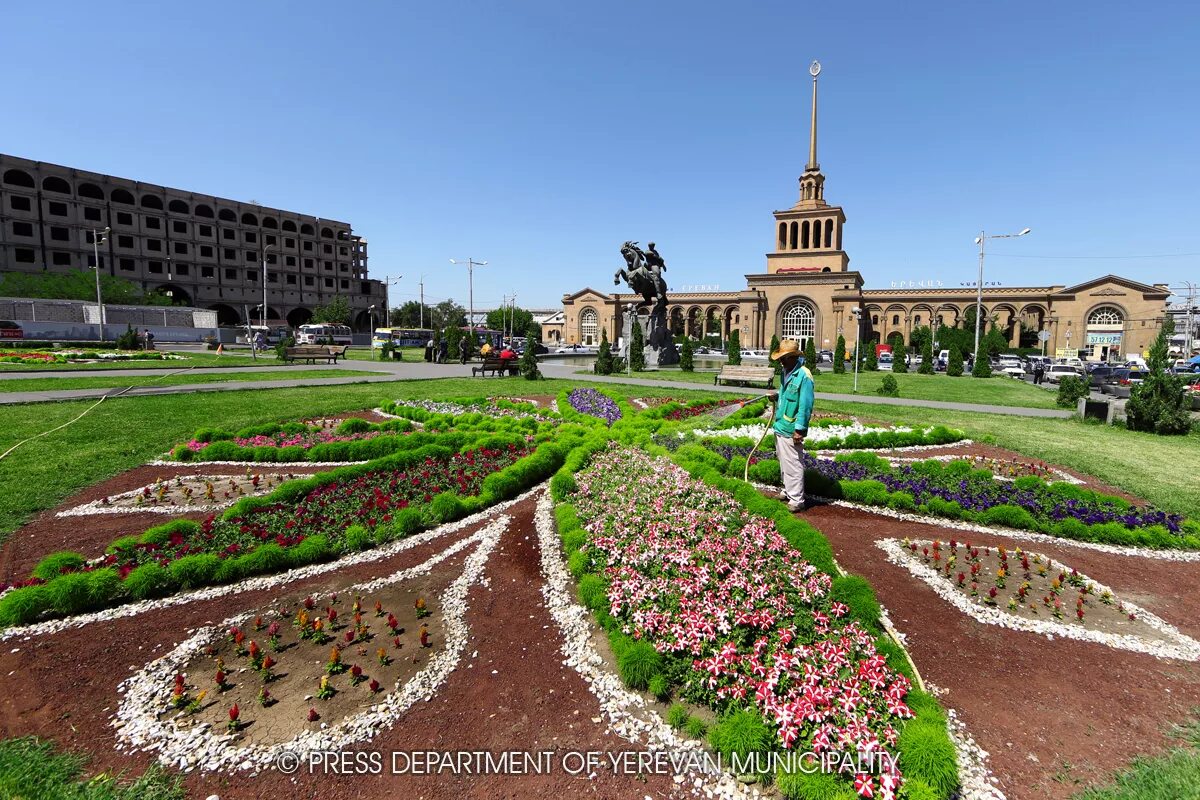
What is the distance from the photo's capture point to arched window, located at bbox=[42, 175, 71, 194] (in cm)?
5734

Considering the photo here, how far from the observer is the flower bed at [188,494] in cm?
655

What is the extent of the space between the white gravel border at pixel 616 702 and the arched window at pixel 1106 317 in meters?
89.6

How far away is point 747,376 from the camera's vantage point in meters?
21.0

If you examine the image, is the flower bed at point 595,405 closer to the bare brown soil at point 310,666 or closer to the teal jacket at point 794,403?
the teal jacket at point 794,403

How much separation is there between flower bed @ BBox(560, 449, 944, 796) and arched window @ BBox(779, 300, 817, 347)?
73135 millimetres

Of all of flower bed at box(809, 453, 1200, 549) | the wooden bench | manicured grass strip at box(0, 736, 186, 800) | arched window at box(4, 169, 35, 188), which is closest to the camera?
manicured grass strip at box(0, 736, 186, 800)

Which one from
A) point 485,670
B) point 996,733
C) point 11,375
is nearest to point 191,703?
point 485,670

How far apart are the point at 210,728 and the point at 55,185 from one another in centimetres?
8302

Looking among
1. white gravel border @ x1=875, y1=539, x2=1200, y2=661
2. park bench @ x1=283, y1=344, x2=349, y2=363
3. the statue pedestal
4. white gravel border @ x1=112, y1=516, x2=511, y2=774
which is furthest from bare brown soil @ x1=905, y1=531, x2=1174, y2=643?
park bench @ x1=283, y1=344, x2=349, y2=363

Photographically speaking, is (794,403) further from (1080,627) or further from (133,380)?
(133,380)

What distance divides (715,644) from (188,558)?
15.3 ft

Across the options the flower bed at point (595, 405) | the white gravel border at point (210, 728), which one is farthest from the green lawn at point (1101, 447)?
the white gravel border at point (210, 728)

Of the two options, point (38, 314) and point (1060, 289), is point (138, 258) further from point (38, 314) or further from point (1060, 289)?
point (1060, 289)

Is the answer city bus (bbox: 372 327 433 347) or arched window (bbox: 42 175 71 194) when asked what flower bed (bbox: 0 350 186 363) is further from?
arched window (bbox: 42 175 71 194)
